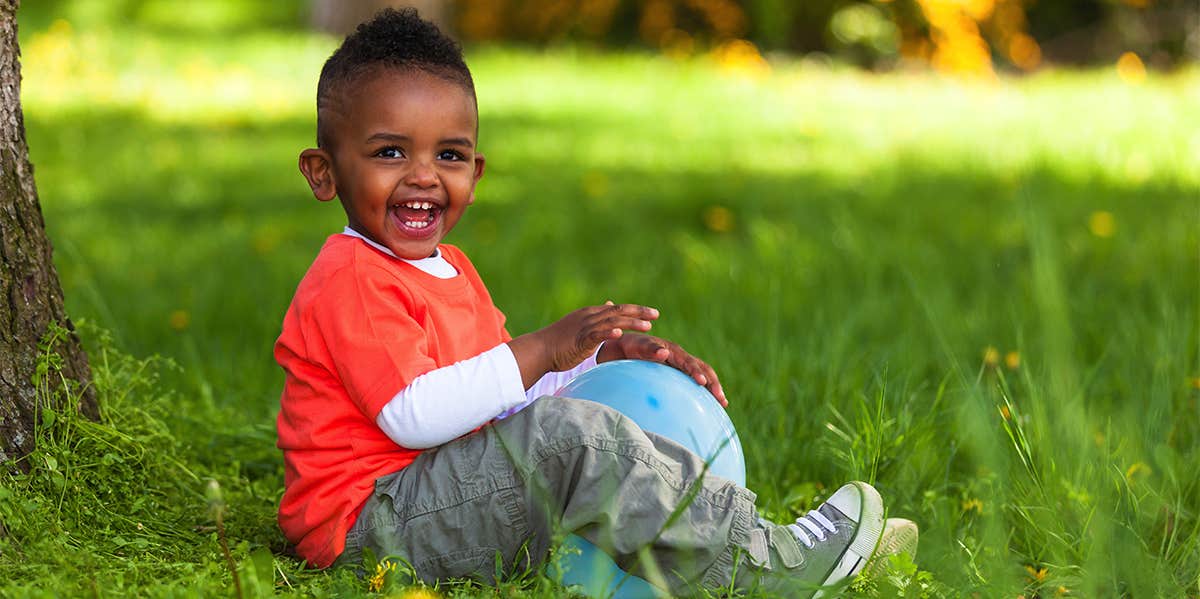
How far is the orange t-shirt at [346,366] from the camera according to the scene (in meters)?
2.39

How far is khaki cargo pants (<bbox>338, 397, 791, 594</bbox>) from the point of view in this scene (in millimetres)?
2328

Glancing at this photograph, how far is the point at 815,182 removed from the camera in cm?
677

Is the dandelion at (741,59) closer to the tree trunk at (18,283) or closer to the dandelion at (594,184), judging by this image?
the dandelion at (594,184)

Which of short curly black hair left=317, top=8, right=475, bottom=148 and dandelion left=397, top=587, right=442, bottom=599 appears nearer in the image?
dandelion left=397, top=587, right=442, bottom=599

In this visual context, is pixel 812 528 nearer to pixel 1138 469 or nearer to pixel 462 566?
pixel 462 566

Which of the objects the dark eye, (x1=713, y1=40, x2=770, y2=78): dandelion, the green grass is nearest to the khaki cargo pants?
the green grass

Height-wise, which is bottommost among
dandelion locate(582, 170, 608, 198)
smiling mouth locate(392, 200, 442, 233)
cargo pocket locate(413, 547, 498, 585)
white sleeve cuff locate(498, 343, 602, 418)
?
dandelion locate(582, 170, 608, 198)

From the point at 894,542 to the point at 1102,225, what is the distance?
345cm

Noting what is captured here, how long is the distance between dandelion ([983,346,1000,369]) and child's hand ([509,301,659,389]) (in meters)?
1.59

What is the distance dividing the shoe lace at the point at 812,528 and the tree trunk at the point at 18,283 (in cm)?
151

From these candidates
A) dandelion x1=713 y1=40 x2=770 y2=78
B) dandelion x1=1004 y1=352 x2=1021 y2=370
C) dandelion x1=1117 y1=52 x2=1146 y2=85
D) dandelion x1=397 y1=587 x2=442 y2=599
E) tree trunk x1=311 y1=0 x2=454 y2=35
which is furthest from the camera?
tree trunk x1=311 y1=0 x2=454 y2=35

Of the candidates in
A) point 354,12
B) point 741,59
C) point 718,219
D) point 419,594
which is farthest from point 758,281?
point 354,12

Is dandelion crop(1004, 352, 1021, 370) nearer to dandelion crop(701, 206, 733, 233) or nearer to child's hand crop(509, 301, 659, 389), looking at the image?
child's hand crop(509, 301, 659, 389)


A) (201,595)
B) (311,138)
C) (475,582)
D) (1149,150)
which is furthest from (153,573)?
(1149,150)
